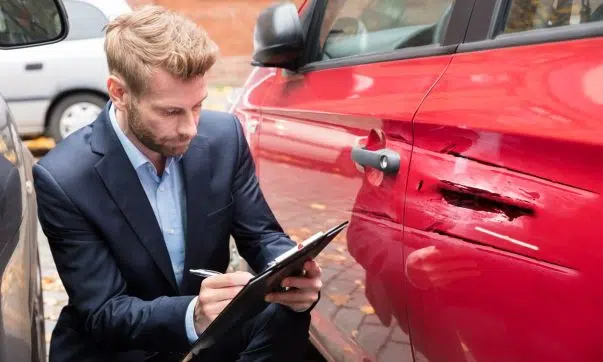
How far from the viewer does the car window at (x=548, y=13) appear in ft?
5.41

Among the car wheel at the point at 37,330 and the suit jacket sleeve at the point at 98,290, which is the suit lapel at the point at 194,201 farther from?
the car wheel at the point at 37,330

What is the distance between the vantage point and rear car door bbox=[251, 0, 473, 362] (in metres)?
1.92

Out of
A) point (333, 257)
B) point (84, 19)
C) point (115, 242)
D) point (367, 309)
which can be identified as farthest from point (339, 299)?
point (84, 19)

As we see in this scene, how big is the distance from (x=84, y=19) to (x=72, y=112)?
939mm

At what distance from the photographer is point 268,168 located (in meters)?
2.91

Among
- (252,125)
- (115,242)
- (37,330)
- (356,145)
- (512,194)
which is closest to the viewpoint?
(512,194)

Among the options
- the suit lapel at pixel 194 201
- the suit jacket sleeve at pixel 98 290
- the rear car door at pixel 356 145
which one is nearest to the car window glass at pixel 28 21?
the suit jacket sleeve at pixel 98 290

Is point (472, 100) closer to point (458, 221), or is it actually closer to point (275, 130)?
point (458, 221)

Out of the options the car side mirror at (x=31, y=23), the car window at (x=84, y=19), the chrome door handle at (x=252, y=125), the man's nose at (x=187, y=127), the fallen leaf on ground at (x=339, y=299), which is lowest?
the car window at (x=84, y=19)

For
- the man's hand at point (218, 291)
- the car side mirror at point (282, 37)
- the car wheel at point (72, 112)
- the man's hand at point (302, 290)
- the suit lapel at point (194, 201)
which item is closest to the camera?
the man's hand at point (218, 291)

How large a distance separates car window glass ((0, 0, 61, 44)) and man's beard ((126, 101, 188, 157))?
441 millimetres

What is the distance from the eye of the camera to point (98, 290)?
197 centimetres

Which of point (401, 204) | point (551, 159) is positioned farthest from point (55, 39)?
point (551, 159)

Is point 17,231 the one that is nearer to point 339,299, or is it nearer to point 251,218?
point 251,218
